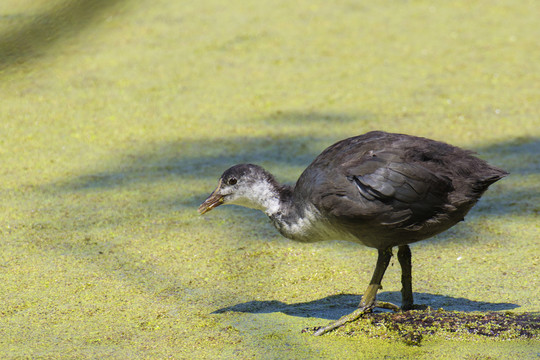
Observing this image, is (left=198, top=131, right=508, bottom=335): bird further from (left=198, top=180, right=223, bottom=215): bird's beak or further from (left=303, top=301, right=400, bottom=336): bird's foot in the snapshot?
(left=198, top=180, right=223, bottom=215): bird's beak

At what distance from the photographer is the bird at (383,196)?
11.3 ft

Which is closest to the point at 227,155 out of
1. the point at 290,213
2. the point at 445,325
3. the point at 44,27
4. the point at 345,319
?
the point at 290,213

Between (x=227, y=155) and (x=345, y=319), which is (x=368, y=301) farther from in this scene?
(x=227, y=155)

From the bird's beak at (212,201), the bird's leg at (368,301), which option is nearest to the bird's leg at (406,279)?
the bird's leg at (368,301)

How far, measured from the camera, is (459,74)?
7992 mm

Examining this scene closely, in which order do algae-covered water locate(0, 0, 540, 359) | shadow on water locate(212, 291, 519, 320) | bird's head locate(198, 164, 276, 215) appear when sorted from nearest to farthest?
algae-covered water locate(0, 0, 540, 359), shadow on water locate(212, 291, 519, 320), bird's head locate(198, 164, 276, 215)

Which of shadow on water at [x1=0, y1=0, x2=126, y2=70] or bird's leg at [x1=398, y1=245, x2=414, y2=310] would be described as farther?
A: bird's leg at [x1=398, y1=245, x2=414, y2=310]

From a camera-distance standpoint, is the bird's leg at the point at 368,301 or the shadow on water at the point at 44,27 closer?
the shadow on water at the point at 44,27

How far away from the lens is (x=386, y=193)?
11.3 feet

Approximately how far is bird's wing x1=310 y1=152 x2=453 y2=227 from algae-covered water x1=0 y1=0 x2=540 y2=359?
58 cm

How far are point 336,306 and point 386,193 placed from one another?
2.65ft

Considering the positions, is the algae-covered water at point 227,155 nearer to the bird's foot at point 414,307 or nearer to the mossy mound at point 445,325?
the mossy mound at point 445,325

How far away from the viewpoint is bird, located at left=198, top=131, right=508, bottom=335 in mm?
3459

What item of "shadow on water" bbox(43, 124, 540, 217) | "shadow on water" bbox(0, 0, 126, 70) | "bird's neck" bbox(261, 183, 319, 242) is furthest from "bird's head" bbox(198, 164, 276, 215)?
"shadow on water" bbox(0, 0, 126, 70)
